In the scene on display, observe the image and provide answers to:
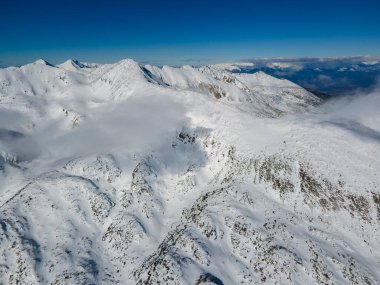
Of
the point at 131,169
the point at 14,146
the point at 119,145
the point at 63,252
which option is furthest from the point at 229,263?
the point at 14,146

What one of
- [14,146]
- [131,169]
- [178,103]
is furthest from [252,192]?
[14,146]

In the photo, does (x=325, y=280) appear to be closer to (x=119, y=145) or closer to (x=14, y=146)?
(x=119, y=145)

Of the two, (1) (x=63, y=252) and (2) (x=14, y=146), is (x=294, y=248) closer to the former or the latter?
(1) (x=63, y=252)

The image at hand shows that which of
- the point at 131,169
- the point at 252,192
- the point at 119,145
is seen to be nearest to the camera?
the point at 252,192

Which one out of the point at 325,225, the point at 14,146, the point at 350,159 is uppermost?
the point at 350,159

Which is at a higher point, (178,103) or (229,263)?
(178,103)

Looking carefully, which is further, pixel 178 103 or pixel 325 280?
pixel 178 103

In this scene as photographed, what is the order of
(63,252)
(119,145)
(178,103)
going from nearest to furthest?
1. (63,252)
2. (119,145)
3. (178,103)
